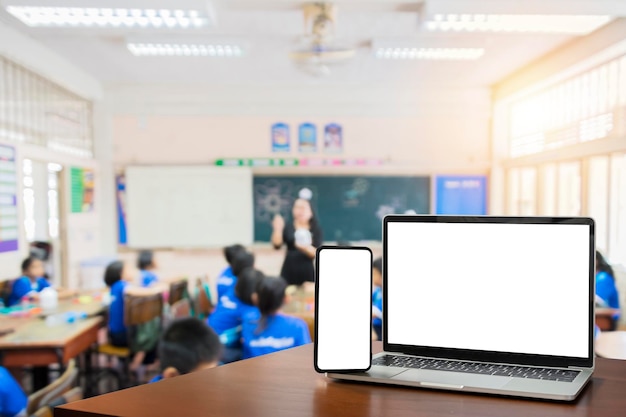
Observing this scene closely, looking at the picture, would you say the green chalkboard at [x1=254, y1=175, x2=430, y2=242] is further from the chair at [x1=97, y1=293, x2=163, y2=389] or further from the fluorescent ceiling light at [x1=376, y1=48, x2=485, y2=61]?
the chair at [x1=97, y1=293, x2=163, y2=389]

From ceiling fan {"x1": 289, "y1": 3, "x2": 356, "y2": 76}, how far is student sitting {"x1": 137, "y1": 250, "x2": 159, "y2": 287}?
2522 millimetres

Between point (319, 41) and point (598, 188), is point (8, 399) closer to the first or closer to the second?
point (319, 41)

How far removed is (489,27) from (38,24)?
9.99ft

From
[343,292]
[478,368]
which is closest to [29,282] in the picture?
[343,292]

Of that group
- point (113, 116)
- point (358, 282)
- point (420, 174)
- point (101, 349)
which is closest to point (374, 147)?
point (420, 174)

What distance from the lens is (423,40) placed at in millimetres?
3859

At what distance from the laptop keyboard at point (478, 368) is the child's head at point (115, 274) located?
3710 millimetres

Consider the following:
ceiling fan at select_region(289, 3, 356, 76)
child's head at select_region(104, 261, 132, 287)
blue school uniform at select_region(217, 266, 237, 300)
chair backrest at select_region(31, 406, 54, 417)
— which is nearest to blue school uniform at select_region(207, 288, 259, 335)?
blue school uniform at select_region(217, 266, 237, 300)

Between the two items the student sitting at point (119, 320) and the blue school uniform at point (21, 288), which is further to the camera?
the blue school uniform at point (21, 288)

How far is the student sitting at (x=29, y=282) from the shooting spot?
382 centimetres

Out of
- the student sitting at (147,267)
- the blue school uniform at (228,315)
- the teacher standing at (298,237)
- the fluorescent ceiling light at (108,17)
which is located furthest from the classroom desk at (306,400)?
the student sitting at (147,267)

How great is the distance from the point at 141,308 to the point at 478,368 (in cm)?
323

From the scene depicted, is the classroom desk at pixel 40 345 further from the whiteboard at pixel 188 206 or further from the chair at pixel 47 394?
the whiteboard at pixel 188 206

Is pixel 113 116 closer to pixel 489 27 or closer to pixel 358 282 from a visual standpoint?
pixel 489 27
